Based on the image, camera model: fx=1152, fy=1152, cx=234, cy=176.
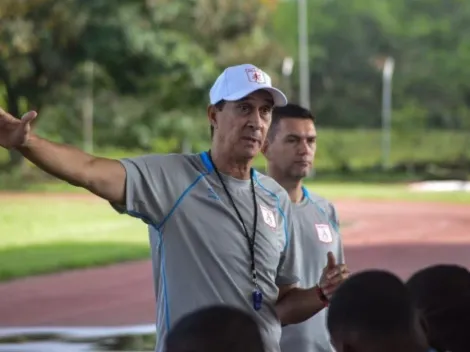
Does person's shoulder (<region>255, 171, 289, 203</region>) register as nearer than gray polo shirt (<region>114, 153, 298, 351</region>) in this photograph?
No

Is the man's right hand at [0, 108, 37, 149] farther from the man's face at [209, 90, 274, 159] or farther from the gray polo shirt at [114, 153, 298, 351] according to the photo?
the man's face at [209, 90, 274, 159]

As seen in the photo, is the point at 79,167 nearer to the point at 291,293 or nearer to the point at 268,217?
the point at 268,217

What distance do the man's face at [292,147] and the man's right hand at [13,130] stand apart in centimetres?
217

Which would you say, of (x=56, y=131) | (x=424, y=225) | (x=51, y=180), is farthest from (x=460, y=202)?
(x=56, y=131)

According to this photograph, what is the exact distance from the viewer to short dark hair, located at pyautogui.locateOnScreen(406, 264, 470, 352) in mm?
2977

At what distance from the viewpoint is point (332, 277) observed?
13.5ft

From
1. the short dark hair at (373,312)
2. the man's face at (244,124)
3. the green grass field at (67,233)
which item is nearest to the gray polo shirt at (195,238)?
the man's face at (244,124)

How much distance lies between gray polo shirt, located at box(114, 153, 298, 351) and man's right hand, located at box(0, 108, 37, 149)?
0.43 m

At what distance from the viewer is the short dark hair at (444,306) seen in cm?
298

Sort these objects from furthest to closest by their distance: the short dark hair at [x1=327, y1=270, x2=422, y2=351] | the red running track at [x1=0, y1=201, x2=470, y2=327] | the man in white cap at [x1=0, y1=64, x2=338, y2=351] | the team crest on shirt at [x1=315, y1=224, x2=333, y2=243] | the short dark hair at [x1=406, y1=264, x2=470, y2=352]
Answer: the red running track at [x1=0, y1=201, x2=470, y2=327] < the team crest on shirt at [x1=315, y1=224, x2=333, y2=243] < the man in white cap at [x1=0, y1=64, x2=338, y2=351] < the short dark hair at [x1=406, y1=264, x2=470, y2=352] < the short dark hair at [x1=327, y1=270, x2=422, y2=351]

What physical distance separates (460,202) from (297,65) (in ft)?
129

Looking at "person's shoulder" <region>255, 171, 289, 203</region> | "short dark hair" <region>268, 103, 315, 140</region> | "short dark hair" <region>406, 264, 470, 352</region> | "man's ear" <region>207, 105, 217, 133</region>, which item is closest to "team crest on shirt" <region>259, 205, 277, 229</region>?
"person's shoulder" <region>255, 171, 289, 203</region>

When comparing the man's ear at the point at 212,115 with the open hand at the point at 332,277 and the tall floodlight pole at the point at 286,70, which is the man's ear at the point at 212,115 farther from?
the tall floodlight pole at the point at 286,70

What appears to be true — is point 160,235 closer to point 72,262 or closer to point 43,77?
point 72,262
